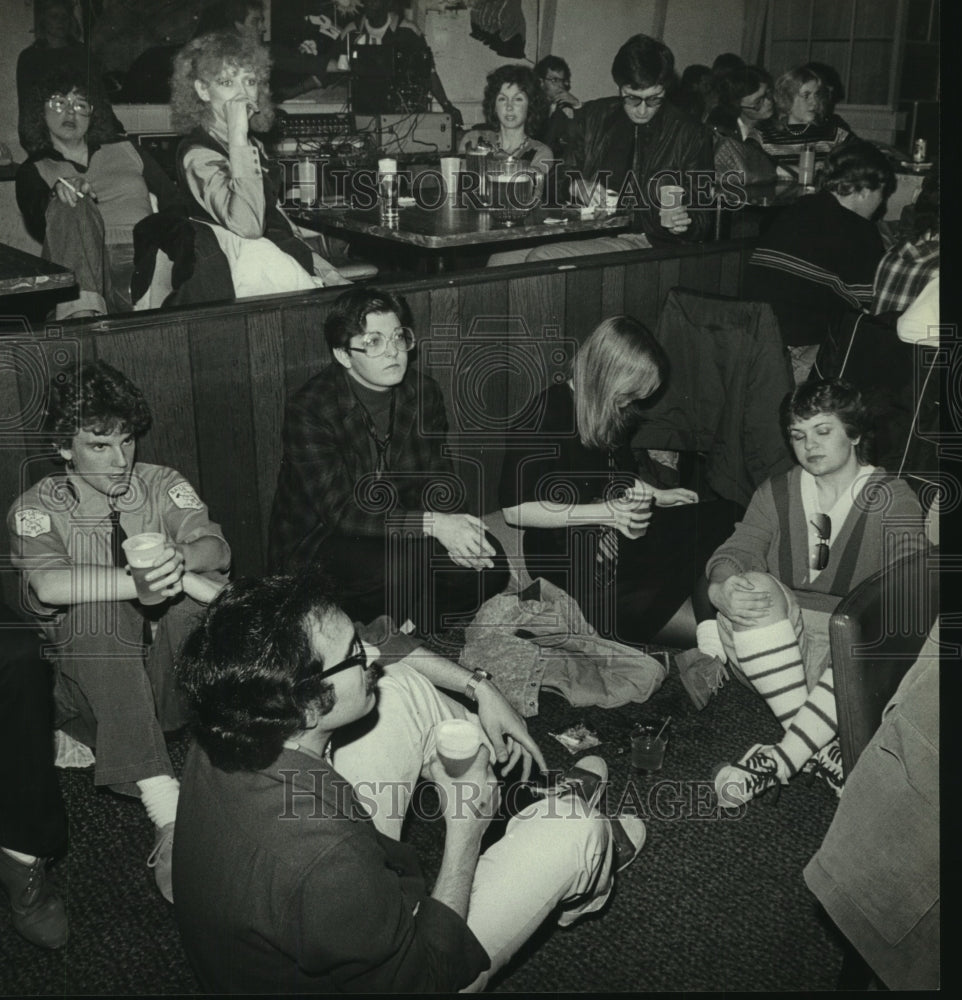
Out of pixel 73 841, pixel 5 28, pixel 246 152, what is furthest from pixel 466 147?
pixel 73 841

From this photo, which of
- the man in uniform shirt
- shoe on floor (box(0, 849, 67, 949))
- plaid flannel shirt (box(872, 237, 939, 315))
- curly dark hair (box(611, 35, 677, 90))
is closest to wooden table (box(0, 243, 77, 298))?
the man in uniform shirt

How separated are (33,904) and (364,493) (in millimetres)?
1175

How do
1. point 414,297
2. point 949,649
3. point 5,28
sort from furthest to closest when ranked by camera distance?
point 5,28, point 414,297, point 949,649

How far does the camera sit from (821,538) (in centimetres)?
241

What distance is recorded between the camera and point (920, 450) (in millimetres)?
Answer: 2729

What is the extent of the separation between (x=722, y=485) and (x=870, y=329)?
23.7 inches

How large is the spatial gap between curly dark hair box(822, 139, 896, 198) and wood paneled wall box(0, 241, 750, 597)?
1.18ft

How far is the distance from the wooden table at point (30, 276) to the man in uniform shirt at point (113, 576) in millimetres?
739

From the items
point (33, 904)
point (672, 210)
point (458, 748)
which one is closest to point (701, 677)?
point (458, 748)

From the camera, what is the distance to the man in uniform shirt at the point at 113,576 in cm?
205

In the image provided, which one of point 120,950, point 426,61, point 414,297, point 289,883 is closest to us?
point 289,883

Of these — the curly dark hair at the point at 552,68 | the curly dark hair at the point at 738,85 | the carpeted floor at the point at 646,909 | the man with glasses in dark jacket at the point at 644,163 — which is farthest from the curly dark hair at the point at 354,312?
the curly dark hair at the point at 738,85

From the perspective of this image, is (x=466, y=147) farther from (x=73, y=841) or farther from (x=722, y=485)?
(x=73, y=841)

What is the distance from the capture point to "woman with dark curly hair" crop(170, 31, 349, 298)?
3539 mm
